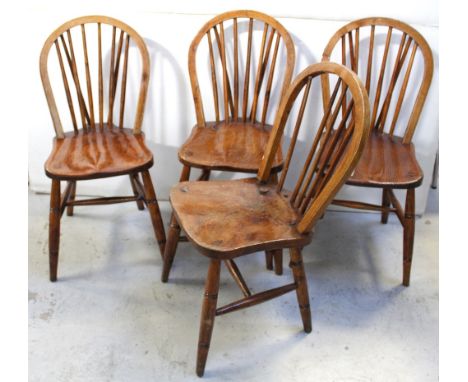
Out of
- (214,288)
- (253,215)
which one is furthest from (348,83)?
(214,288)

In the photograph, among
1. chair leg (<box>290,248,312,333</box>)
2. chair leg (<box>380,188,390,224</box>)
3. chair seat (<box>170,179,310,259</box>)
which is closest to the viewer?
chair seat (<box>170,179,310,259</box>)

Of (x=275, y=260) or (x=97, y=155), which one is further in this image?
(x=275, y=260)

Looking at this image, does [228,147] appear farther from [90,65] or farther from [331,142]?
[90,65]

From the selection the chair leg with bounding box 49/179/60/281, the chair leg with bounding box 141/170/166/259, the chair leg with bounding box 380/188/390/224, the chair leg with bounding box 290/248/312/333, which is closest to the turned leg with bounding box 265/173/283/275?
the chair leg with bounding box 290/248/312/333

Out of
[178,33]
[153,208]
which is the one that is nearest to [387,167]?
[153,208]

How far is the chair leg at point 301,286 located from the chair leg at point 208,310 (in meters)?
0.27

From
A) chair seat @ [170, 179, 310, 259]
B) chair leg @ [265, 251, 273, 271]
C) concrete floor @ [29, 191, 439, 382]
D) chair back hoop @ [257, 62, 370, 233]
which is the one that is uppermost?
chair back hoop @ [257, 62, 370, 233]

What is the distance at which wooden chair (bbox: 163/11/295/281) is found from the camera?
1769 millimetres

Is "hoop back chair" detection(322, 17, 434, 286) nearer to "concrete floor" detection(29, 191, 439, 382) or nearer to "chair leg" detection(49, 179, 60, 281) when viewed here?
"concrete floor" detection(29, 191, 439, 382)

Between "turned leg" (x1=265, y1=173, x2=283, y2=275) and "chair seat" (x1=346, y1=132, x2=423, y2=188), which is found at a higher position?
"chair seat" (x1=346, y1=132, x2=423, y2=188)

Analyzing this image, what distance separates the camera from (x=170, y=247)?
174 cm

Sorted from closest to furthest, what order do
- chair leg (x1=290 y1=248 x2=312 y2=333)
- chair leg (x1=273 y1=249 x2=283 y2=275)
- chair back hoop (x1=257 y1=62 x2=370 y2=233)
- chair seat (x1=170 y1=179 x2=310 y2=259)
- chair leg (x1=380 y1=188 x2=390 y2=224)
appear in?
chair back hoop (x1=257 y1=62 x2=370 y2=233), chair seat (x1=170 y1=179 x2=310 y2=259), chair leg (x1=290 y1=248 x2=312 y2=333), chair leg (x1=273 y1=249 x2=283 y2=275), chair leg (x1=380 y1=188 x2=390 y2=224)

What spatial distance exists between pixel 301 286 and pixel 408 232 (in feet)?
1.68
